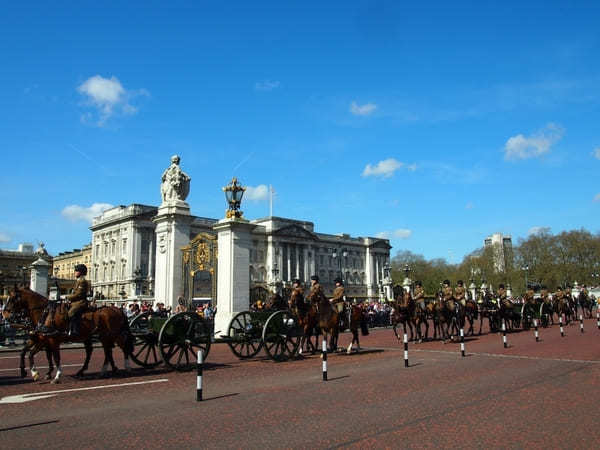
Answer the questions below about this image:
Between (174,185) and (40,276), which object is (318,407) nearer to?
(174,185)

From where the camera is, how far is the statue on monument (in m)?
21.9

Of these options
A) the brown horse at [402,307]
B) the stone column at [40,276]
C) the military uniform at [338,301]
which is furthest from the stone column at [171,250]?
the stone column at [40,276]

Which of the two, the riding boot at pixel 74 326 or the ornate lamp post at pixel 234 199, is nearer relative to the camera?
the riding boot at pixel 74 326

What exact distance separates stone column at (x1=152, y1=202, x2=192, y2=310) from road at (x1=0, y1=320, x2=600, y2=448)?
8401 mm

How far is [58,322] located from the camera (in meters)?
10.8

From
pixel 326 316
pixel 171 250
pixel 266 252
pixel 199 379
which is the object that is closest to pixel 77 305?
pixel 199 379

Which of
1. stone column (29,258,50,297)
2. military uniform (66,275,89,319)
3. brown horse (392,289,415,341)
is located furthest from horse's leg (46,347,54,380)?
stone column (29,258,50,297)

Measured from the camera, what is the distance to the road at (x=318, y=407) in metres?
6.32

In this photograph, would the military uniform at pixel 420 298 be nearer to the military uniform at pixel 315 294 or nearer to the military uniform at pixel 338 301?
the military uniform at pixel 338 301

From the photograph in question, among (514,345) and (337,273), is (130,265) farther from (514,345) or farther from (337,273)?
(514,345)

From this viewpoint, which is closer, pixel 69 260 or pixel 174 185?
pixel 174 185

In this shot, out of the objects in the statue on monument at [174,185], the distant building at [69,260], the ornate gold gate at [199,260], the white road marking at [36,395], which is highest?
the distant building at [69,260]

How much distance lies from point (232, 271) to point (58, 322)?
8695 millimetres

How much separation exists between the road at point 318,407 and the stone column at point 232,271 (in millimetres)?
5722
